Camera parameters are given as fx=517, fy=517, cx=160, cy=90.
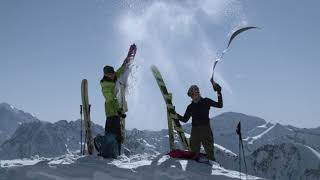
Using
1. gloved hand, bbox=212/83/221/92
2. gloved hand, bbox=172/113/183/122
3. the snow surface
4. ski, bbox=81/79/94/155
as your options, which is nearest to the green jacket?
gloved hand, bbox=172/113/183/122

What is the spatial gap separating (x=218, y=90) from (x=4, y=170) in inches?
220

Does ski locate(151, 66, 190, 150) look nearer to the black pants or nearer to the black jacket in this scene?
the black jacket

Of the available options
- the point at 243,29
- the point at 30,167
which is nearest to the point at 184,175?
the point at 30,167

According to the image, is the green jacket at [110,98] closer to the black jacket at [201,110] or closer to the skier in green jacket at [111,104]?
the skier in green jacket at [111,104]

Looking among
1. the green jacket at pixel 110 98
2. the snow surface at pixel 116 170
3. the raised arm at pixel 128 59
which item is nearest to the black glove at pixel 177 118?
the green jacket at pixel 110 98

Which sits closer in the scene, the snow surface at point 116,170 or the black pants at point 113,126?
the snow surface at point 116,170

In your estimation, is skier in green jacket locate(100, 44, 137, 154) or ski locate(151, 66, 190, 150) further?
ski locate(151, 66, 190, 150)

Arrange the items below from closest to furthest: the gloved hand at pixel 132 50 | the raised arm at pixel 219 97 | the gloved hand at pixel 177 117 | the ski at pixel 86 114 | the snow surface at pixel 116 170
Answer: the snow surface at pixel 116 170, the raised arm at pixel 219 97, the gloved hand at pixel 177 117, the gloved hand at pixel 132 50, the ski at pixel 86 114

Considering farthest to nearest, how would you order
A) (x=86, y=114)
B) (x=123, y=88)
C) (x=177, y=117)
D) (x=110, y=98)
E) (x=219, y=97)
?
1. (x=86, y=114)
2. (x=177, y=117)
3. (x=123, y=88)
4. (x=110, y=98)
5. (x=219, y=97)

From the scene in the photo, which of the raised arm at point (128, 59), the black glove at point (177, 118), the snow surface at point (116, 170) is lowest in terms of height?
the snow surface at point (116, 170)

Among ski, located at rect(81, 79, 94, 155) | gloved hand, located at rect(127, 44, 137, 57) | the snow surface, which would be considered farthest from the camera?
ski, located at rect(81, 79, 94, 155)

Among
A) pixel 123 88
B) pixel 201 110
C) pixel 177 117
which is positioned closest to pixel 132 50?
pixel 123 88

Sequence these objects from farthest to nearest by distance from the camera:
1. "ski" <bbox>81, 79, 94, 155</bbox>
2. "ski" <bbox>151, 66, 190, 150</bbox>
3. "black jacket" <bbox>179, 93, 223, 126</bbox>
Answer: "ski" <bbox>81, 79, 94, 155</bbox>, "ski" <bbox>151, 66, 190, 150</bbox>, "black jacket" <bbox>179, 93, 223, 126</bbox>

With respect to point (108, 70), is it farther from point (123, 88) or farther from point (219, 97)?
point (219, 97)
